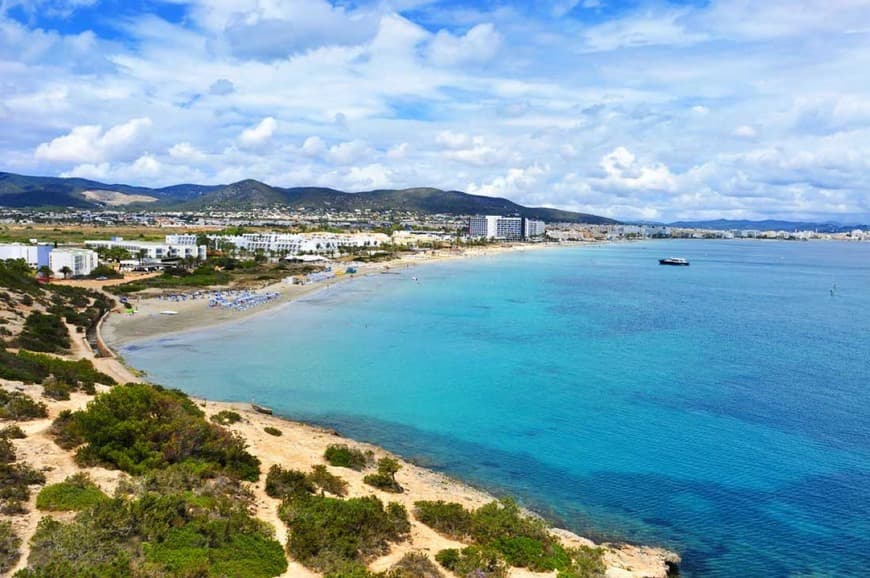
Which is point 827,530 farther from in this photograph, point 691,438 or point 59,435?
point 59,435

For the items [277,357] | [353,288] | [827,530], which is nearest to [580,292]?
[353,288]

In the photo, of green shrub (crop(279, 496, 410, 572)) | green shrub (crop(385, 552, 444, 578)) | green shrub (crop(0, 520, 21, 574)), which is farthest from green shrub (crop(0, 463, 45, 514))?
green shrub (crop(385, 552, 444, 578))

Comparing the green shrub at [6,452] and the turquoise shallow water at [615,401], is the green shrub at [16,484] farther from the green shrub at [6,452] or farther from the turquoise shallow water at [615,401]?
the turquoise shallow water at [615,401]

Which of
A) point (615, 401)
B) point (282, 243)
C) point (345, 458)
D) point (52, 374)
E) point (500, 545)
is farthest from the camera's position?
point (282, 243)

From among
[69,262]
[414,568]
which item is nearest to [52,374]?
[414,568]

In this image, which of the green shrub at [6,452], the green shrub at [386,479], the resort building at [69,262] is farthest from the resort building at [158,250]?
the green shrub at [386,479]

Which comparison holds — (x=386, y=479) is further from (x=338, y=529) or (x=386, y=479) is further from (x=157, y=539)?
(x=157, y=539)
